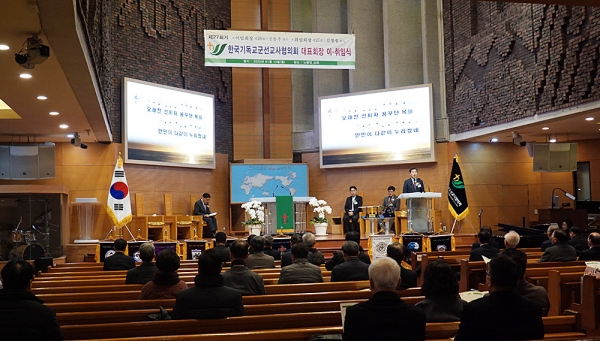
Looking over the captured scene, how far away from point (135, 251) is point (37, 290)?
5011mm

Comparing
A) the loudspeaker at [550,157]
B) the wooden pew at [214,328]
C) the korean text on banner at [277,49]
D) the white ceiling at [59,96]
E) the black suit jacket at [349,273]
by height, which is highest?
the korean text on banner at [277,49]

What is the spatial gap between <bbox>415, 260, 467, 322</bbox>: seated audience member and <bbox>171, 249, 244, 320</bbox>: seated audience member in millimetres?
1078

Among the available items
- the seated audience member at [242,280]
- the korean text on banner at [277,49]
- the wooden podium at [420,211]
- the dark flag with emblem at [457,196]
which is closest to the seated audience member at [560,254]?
the seated audience member at [242,280]

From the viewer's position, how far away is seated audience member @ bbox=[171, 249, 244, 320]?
365cm

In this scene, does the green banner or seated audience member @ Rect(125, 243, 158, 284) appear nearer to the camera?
seated audience member @ Rect(125, 243, 158, 284)

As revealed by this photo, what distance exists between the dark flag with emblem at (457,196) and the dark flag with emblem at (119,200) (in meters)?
6.58

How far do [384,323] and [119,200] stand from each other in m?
10.4

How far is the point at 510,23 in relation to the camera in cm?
1250

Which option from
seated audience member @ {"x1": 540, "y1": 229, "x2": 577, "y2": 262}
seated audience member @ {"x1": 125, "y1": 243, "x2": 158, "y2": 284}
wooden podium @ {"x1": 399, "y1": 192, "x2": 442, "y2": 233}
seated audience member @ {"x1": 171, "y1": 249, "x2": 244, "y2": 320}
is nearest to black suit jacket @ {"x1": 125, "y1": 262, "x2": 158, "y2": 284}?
seated audience member @ {"x1": 125, "y1": 243, "x2": 158, "y2": 284}

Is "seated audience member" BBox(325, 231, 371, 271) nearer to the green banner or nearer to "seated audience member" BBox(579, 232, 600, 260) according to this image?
"seated audience member" BBox(579, 232, 600, 260)

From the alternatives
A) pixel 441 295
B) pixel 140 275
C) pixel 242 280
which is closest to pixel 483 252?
pixel 242 280

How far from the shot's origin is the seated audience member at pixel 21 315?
3.14 meters

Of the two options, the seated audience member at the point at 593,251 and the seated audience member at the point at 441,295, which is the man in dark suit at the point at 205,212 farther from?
the seated audience member at the point at 441,295

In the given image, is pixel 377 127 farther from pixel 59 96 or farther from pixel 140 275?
pixel 140 275
